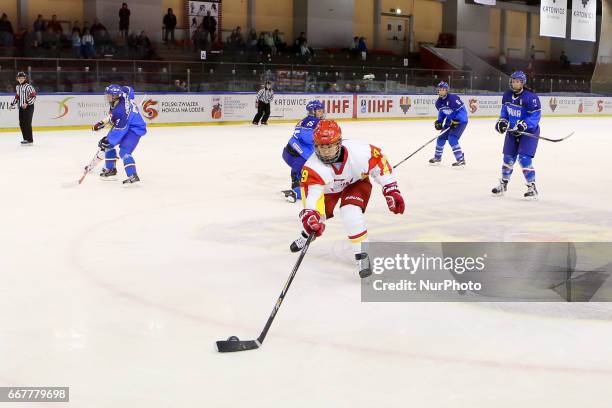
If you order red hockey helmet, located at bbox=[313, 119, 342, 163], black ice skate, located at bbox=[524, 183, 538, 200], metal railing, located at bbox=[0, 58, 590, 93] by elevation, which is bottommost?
black ice skate, located at bbox=[524, 183, 538, 200]

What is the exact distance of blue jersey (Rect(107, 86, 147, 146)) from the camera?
8.80 meters

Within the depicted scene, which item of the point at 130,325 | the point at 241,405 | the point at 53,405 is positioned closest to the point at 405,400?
the point at 241,405

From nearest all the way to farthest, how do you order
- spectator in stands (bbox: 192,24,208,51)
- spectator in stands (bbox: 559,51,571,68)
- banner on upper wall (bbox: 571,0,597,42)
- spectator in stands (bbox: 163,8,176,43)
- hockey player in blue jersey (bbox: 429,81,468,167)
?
hockey player in blue jersey (bbox: 429,81,468,167), banner on upper wall (bbox: 571,0,597,42), spectator in stands (bbox: 192,24,208,51), spectator in stands (bbox: 163,8,176,43), spectator in stands (bbox: 559,51,571,68)

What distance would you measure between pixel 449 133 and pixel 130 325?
828 cm

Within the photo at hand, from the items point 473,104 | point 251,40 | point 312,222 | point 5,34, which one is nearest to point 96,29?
point 5,34

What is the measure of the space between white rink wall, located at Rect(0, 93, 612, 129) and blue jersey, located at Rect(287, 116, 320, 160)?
1019 cm

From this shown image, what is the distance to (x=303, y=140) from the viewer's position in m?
7.32

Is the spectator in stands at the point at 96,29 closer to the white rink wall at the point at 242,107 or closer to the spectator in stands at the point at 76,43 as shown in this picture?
the spectator in stands at the point at 76,43

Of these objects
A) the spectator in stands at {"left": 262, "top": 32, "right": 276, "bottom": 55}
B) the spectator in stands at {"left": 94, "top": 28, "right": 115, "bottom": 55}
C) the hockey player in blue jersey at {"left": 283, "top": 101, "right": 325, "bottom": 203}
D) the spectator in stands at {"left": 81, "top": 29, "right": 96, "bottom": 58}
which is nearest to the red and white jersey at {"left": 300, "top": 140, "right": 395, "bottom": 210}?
the hockey player in blue jersey at {"left": 283, "top": 101, "right": 325, "bottom": 203}

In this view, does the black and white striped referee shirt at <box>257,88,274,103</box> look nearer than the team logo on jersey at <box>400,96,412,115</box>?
Yes

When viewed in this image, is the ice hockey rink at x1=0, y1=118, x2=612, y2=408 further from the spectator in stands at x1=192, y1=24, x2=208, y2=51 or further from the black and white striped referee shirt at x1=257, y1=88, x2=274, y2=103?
the spectator in stands at x1=192, y1=24, x2=208, y2=51

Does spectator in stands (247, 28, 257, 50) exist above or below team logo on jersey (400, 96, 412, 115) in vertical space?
above

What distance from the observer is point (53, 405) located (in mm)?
2840

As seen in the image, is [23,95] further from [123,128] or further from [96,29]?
[96,29]
